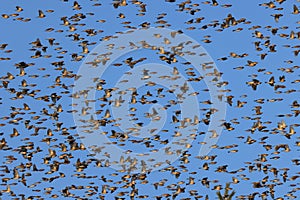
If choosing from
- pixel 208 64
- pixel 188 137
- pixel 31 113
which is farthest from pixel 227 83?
Answer: pixel 31 113

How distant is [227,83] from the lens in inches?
2901

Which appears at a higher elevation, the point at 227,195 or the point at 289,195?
the point at 289,195

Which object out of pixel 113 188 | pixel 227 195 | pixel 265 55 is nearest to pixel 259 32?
pixel 265 55

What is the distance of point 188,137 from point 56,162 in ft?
27.9

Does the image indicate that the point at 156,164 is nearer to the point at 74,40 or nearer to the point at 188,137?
the point at 188,137

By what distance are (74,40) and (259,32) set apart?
10440mm

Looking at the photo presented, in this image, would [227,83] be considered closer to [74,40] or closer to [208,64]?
[208,64]

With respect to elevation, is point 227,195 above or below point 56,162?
below

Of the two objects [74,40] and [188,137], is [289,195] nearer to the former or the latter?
[188,137]

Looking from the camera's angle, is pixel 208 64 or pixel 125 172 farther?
pixel 125 172

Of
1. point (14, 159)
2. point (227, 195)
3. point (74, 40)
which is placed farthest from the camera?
point (14, 159)

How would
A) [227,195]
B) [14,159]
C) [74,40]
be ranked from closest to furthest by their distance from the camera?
[227,195] → [74,40] → [14,159]

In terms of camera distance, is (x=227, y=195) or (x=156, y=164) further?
(x=156, y=164)

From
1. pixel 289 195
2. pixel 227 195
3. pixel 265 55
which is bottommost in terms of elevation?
pixel 227 195
